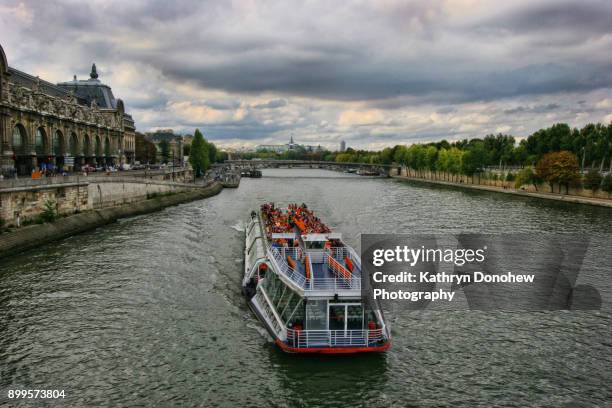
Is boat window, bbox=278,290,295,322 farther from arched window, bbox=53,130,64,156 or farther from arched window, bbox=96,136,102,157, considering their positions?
arched window, bbox=96,136,102,157

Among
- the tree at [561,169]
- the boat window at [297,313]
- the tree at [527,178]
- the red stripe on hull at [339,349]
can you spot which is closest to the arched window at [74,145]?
the boat window at [297,313]

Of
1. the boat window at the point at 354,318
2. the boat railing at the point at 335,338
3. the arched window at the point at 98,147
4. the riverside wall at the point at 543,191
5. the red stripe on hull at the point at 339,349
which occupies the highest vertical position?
the arched window at the point at 98,147

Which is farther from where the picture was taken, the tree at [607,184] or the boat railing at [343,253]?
the tree at [607,184]

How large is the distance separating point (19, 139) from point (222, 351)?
47555 millimetres

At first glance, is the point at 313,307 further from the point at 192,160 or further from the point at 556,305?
the point at 192,160

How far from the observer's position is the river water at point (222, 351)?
1712cm

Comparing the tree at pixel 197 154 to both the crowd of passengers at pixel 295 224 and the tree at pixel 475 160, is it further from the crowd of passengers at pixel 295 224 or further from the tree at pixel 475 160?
the crowd of passengers at pixel 295 224

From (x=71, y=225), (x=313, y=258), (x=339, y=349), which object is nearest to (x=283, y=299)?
(x=339, y=349)

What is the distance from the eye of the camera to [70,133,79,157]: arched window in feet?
234

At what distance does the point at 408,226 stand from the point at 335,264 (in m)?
29.6

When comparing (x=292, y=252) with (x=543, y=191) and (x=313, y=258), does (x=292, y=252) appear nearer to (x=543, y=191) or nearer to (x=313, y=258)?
(x=313, y=258)

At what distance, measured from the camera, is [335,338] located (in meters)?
19.2

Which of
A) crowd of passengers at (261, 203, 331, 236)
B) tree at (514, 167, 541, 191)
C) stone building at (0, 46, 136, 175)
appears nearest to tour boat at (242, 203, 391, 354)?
crowd of passengers at (261, 203, 331, 236)

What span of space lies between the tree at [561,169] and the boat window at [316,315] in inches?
3257
